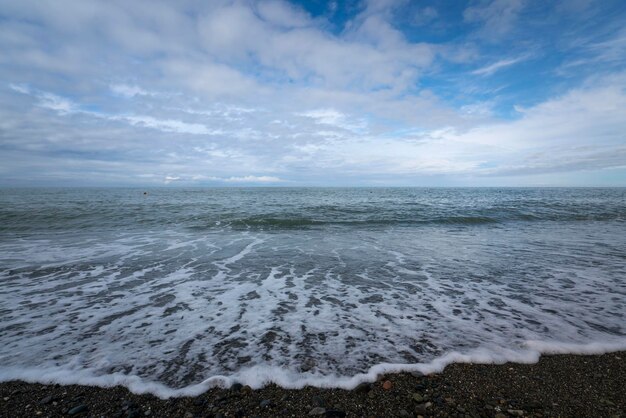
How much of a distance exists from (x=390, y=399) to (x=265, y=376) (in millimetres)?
1558

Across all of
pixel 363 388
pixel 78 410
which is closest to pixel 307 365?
pixel 363 388

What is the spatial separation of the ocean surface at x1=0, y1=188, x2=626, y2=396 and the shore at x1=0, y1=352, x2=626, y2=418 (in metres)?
0.24

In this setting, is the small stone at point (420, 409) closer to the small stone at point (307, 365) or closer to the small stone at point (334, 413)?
the small stone at point (334, 413)

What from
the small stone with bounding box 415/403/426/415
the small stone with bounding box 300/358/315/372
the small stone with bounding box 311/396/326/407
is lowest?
the small stone with bounding box 300/358/315/372

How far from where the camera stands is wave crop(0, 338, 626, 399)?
3.57 meters

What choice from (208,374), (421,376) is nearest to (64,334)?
(208,374)

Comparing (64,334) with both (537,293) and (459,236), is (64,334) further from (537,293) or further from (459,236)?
(459,236)

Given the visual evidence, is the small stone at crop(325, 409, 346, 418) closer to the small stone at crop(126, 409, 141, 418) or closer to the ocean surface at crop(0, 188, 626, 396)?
the ocean surface at crop(0, 188, 626, 396)

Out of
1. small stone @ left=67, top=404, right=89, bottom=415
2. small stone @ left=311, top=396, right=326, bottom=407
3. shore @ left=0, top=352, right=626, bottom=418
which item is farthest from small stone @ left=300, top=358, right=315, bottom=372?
small stone @ left=67, top=404, right=89, bottom=415

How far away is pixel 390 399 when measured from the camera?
10.9 feet

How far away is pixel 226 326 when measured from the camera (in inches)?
207

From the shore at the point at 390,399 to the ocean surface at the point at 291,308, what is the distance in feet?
0.77

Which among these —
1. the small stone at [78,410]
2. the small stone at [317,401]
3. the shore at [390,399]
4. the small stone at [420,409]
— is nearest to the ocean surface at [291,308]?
the shore at [390,399]

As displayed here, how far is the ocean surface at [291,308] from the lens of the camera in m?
4.04
